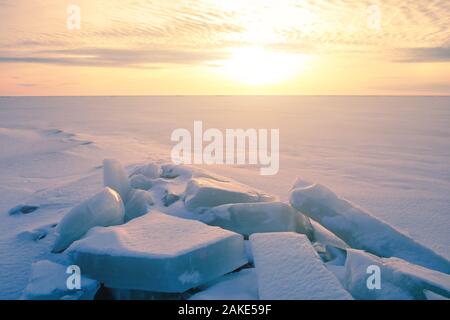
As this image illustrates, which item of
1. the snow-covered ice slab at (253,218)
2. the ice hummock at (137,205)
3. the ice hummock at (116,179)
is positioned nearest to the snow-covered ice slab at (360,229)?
the snow-covered ice slab at (253,218)

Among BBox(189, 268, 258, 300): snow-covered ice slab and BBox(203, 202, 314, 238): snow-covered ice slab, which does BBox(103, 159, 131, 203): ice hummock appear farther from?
BBox(189, 268, 258, 300): snow-covered ice slab

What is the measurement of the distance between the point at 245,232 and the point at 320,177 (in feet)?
14.5

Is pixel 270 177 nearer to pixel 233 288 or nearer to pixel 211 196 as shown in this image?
pixel 211 196

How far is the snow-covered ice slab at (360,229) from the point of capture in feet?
10.2

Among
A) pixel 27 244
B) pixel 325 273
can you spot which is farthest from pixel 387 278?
pixel 27 244

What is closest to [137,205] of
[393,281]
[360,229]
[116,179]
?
[116,179]

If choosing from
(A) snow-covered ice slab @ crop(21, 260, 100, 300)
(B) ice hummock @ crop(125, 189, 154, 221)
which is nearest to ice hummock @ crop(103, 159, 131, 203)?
(B) ice hummock @ crop(125, 189, 154, 221)

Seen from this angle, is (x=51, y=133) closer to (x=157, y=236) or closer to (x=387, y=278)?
(x=157, y=236)

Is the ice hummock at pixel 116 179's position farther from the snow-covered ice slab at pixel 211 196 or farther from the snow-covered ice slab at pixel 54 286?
the snow-covered ice slab at pixel 54 286

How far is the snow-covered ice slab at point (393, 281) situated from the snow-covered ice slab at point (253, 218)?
0.87 metres

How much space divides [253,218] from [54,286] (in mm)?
1719

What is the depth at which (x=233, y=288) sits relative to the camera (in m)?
2.50

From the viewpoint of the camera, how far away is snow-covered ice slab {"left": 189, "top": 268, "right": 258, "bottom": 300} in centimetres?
238

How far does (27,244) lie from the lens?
3479mm
